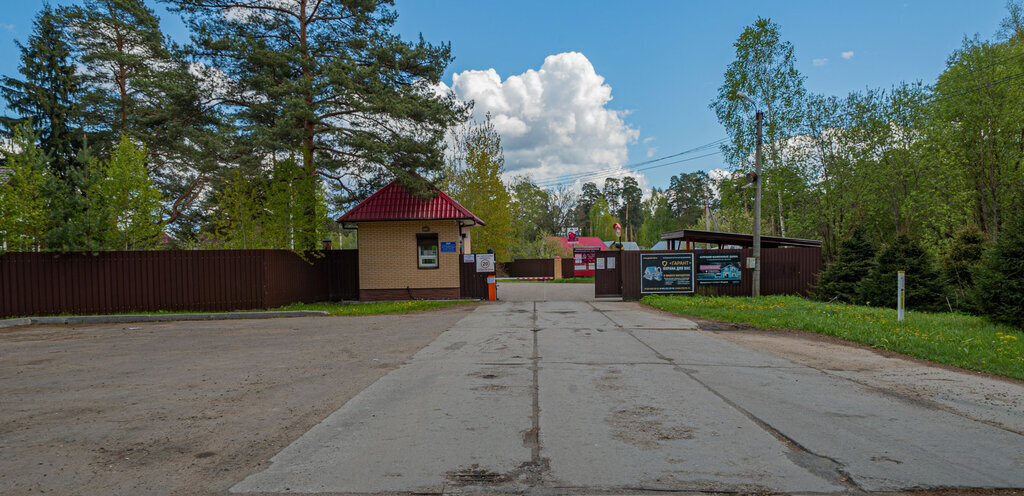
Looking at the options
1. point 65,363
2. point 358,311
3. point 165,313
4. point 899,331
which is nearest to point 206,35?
point 165,313

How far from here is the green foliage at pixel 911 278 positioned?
17.3m

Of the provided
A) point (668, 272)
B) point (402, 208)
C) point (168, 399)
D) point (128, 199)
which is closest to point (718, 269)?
point (668, 272)

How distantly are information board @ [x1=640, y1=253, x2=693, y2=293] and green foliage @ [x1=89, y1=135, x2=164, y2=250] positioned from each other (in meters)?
18.1

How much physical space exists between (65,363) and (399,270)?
12.6 meters

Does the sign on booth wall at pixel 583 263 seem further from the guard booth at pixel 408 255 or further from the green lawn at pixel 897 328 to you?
the green lawn at pixel 897 328

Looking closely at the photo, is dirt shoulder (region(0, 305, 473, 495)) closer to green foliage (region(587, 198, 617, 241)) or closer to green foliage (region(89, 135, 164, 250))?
green foliage (region(89, 135, 164, 250))

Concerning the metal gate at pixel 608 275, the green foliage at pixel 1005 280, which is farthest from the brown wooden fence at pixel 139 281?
the green foliage at pixel 1005 280

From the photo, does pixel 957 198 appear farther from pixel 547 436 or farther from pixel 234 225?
pixel 234 225

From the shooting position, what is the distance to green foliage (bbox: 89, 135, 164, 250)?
53.9 ft

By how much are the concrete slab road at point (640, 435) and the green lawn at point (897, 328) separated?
148 centimetres

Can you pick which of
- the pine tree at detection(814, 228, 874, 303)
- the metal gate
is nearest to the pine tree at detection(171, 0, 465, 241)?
the metal gate

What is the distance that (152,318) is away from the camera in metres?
15.5

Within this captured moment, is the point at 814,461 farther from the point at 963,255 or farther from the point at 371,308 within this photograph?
the point at 963,255

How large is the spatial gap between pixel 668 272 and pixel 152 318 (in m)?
18.1
